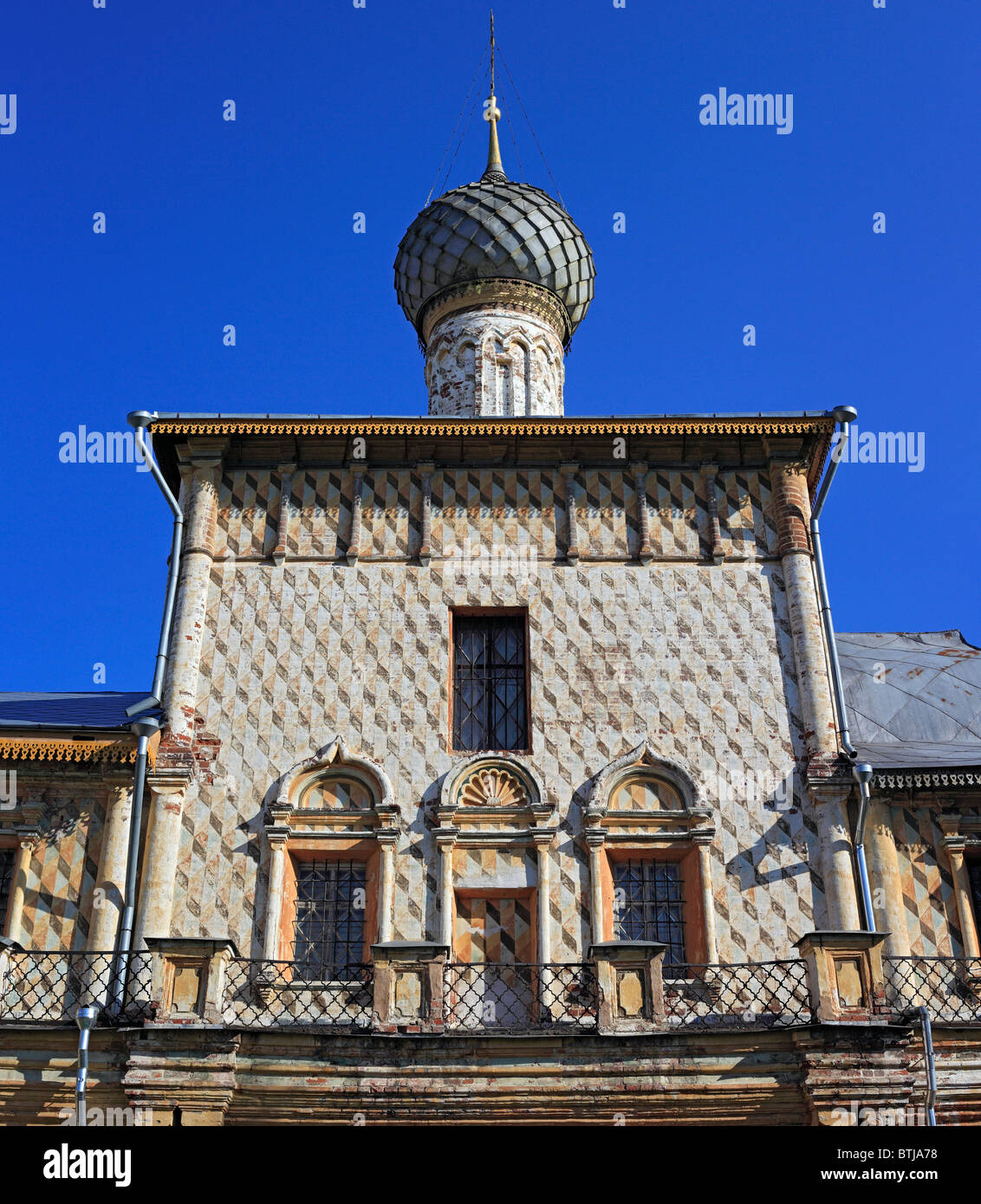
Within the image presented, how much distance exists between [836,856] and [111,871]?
753 centimetres

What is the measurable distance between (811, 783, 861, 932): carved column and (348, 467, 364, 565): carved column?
5892mm

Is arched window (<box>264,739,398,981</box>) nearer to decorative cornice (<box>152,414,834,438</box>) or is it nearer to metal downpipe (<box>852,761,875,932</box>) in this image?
decorative cornice (<box>152,414,834,438</box>)

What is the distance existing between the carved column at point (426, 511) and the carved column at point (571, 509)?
5.29ft

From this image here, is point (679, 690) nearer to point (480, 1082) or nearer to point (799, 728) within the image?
point (799, 728)

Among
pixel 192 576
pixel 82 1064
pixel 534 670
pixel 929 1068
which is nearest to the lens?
pixel 82 1064

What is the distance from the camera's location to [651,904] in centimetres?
1390

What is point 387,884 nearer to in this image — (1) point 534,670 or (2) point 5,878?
(1) point 534,670

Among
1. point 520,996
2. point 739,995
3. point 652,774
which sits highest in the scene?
point 652,774

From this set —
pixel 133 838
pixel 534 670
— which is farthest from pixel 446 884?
pixel 133 838

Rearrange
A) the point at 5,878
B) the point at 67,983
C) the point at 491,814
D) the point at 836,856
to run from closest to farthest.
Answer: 1. the point at 67,983
2. the point at 836,856
3. the point at 5,878
4. the point at 491,814

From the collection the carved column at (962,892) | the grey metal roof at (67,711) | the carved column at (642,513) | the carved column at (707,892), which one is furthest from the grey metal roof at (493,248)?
the carved column at (962,892)
